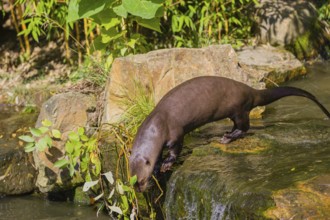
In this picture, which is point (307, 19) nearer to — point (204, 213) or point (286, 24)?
point (286, 24)

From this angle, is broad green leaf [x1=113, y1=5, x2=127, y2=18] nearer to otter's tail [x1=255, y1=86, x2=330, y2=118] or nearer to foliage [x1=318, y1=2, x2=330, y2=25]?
otter's tail [x1=255, y1=86, x2=330, y2=118]

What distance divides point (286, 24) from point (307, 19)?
1.05 ft

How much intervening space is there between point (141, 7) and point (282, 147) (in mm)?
1969

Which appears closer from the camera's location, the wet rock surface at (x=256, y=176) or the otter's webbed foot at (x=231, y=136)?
the wet rock surface at (x=256, y=176)

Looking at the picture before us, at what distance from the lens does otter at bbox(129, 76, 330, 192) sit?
3.57 metres

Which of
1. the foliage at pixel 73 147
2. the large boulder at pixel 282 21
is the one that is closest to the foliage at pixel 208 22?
the large boulder at pixel 282 21

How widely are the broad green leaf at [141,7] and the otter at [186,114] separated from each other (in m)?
1.50

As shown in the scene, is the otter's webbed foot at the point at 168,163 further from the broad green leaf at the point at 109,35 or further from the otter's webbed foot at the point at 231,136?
the broad green leaf at the point at 109,35

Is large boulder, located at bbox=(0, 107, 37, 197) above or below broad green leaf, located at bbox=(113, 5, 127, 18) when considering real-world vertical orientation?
below

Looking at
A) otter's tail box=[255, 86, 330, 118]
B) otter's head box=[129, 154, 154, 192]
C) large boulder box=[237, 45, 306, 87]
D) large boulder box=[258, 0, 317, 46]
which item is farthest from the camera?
large boulder box=[258, 0, 317, 46]

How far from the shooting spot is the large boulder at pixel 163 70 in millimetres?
4695

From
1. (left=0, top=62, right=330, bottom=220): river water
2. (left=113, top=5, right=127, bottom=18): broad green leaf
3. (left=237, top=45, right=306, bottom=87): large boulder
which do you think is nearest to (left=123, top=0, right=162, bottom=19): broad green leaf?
(left=113, top=5, right=127, bottom=18): broad green leaf

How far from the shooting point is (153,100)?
468 centimetres

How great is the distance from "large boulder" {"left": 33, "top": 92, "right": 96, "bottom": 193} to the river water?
15 centimetres
